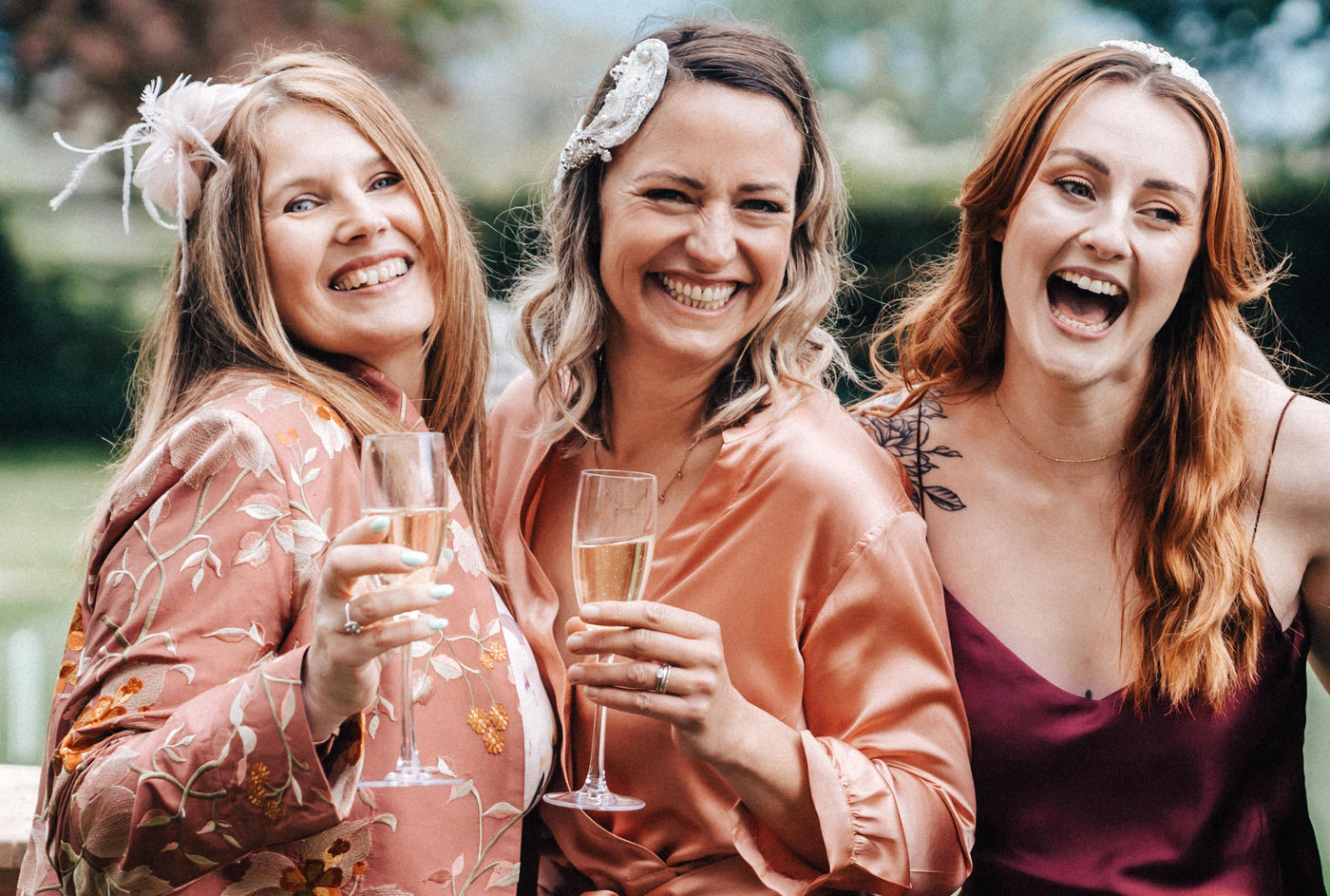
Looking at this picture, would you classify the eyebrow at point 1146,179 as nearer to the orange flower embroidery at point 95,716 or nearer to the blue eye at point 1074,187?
the blue eye at point 1074,187

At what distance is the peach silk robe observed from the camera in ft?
5.69

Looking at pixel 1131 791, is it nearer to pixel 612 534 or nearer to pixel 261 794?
pixel 612 534

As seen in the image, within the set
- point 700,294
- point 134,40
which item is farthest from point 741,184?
point 134,40

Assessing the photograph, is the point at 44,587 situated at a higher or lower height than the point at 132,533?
lower

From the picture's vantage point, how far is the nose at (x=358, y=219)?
2289 mm

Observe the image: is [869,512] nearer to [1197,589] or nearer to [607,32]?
[1197,589]

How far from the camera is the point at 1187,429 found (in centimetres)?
268

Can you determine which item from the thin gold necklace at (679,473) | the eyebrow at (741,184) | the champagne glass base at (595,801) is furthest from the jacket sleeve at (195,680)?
the eyebrow at (741,184)

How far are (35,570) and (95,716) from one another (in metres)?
6.51

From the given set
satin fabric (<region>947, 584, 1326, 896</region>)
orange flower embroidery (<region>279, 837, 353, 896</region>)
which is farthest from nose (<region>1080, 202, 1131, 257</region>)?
orange flower embroidery (<region>279, 837, 353, 896</region>)

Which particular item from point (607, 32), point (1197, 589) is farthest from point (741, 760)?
point (607, 32)

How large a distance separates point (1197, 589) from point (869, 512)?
2.57 ft

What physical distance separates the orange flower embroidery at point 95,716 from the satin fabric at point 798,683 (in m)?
0.82

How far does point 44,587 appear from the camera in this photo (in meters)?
7.48
